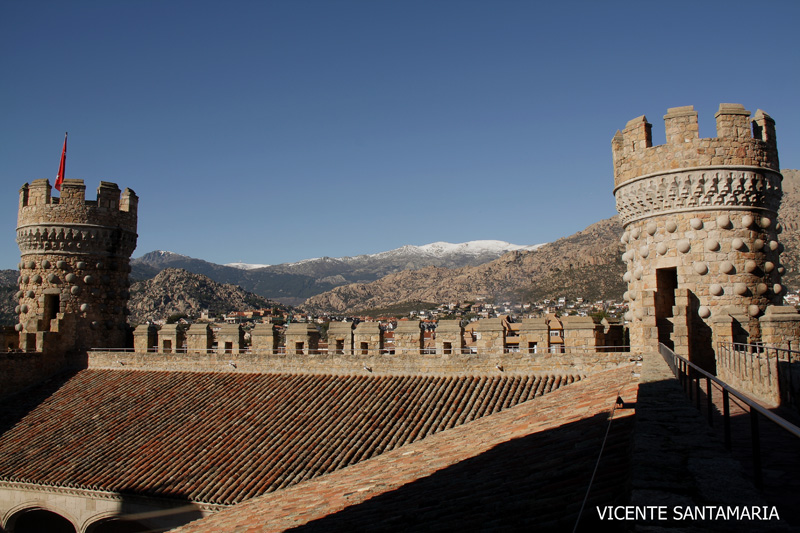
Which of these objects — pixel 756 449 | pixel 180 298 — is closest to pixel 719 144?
pixel 756 449

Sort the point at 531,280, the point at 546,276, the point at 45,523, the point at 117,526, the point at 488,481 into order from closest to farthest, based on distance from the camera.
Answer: the point at 488,481 < the point at 117,526 < the point at 45,523 < the point at 546,276 < the point at 531,280

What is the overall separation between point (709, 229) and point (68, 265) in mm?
18448

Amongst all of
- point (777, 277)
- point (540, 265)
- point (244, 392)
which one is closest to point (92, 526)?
point (244, 392)

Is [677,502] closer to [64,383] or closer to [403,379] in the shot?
[403,379]

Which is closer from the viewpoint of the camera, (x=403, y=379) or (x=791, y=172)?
(x=403, y=379)

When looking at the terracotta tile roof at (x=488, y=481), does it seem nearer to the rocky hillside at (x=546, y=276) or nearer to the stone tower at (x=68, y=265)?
the stone tower at (x=68, y=265)

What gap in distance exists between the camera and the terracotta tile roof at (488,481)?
3.53 meters

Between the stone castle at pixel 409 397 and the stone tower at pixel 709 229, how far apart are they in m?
0.03

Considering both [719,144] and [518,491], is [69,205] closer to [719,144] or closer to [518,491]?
[719,144]

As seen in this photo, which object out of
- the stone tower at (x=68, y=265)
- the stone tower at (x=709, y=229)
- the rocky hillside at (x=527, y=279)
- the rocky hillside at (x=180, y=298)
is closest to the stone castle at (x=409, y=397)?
the stone tower at (x=709, y=229)

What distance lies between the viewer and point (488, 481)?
507cm

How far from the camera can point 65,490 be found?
1174 centimetres

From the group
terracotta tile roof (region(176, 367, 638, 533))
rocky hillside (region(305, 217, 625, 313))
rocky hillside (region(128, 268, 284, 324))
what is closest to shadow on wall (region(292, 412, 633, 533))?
terracotta tile roof (region(176, 367, 638, 533))

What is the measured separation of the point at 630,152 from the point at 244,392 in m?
10.7
